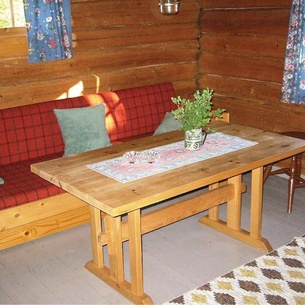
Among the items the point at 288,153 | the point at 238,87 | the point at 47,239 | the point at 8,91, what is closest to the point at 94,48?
the point at 8,91

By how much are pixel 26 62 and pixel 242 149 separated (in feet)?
6.58

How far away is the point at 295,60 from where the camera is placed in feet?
14.0

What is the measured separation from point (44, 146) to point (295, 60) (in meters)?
2.24

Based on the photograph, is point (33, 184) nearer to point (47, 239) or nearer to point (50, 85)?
point (47, 239)

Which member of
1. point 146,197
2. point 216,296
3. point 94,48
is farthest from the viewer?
point 94,48

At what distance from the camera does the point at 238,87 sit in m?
5.05

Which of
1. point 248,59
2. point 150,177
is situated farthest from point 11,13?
point 248,59

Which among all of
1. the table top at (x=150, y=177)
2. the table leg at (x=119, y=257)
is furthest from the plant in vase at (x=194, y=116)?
the table leg at (x=119, y=257)

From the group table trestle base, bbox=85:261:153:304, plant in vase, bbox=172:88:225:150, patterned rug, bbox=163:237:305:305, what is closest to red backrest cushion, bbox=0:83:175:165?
table trestle base, bbox=85:261:153:304

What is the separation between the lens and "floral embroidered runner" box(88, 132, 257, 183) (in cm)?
288

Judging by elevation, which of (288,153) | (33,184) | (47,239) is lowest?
(47,239)

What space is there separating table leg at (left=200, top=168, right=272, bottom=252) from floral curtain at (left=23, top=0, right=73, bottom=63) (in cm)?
184

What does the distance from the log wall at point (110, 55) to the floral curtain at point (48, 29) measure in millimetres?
105

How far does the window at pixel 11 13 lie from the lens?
160 inches
